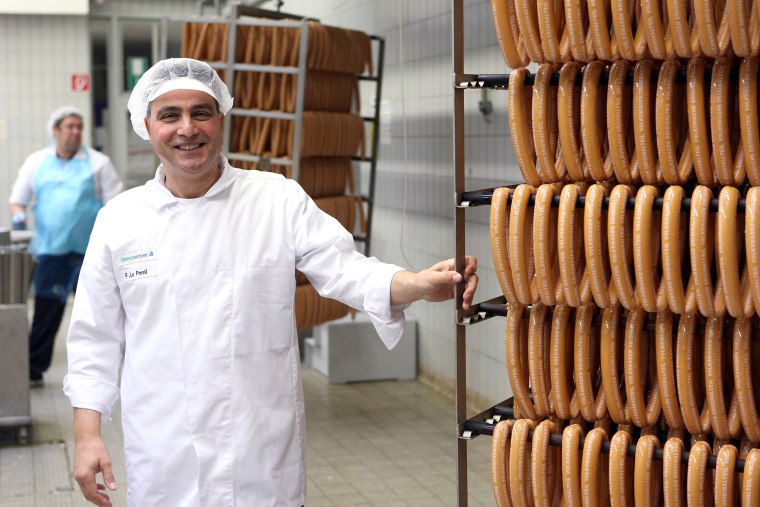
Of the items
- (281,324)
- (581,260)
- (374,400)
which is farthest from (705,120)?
(374,400)

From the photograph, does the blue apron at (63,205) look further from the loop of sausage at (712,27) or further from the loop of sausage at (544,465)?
the loop of sausage at (712,27)

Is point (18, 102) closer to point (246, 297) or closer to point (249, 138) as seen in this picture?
point (249, 138)

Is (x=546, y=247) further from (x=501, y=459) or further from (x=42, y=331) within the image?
(x=42, y=331)

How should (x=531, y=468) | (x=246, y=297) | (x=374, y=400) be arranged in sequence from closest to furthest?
(x=246, y=297)
(x=531, y=468)
(x=374, y=400)

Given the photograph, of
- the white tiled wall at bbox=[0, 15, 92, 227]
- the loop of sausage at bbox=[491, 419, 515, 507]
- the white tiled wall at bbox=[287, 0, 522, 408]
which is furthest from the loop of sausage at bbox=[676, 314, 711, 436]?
the white tiled wall at bbox=[0, 15, 92, 227]

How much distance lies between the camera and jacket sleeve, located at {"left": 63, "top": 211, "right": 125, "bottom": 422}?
2.61m

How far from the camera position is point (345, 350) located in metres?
6.98

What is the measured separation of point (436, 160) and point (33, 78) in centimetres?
589

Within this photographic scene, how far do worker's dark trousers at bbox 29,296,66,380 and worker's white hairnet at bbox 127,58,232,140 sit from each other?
14.4 feet

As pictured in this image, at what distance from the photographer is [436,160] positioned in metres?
6.65

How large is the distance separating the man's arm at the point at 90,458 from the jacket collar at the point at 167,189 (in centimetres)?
53

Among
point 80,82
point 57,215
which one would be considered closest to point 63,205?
point 57,215

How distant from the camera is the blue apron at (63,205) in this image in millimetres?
6836

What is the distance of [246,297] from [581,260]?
2.73 ft
